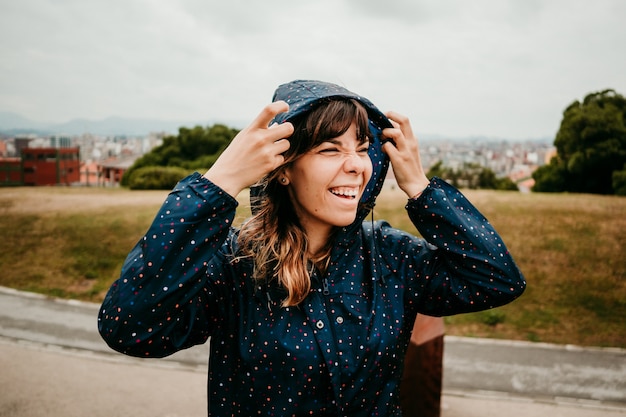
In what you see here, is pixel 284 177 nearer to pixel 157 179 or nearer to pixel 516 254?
pixel 516 254

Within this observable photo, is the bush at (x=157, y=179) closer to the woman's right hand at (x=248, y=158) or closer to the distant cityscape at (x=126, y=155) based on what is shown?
the distant cityscape at (x=126, y=155)

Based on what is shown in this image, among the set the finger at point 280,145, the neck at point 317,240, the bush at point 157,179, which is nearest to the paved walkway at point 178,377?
the neck at point 317,240

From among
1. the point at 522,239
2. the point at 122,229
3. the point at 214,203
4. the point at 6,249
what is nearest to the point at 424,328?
the point at 214,203

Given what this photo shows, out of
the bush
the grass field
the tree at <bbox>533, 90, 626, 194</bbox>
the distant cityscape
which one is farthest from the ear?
the distant cityscape

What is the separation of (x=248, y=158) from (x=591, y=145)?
25.8m

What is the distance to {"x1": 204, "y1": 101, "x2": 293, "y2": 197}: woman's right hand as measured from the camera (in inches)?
66.8

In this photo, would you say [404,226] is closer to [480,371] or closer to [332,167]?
[480,371]

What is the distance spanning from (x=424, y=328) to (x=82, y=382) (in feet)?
14.0

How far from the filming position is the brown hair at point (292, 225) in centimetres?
194

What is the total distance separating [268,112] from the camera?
1664 millimetres

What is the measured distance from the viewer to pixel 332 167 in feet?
6.46

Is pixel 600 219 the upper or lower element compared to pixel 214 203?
lower

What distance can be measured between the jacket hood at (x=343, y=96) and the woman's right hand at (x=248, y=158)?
0.23 meters

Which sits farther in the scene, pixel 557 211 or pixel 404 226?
pixel 557 211
